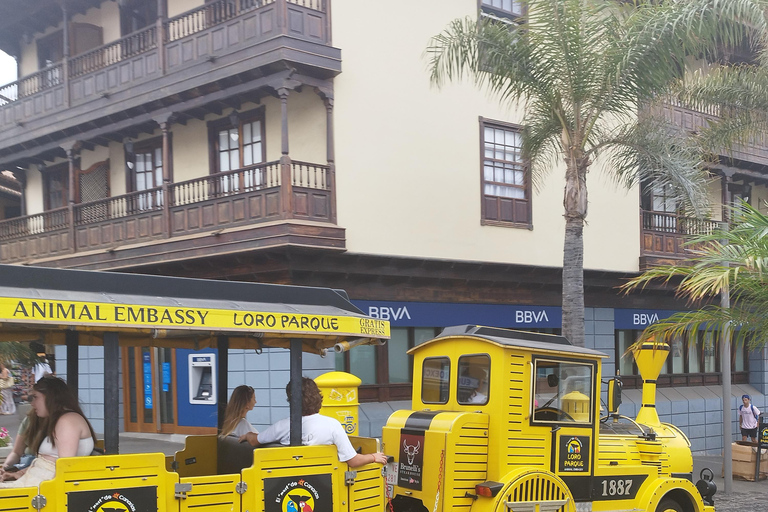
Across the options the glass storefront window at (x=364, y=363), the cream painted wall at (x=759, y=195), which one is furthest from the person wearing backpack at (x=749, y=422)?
the glass storefront window at (x=364, y=363)

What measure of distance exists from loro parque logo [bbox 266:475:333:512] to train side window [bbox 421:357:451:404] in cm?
233

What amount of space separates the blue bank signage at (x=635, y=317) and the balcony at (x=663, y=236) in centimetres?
140

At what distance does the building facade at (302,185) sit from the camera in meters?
15.4

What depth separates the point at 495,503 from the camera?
24.5 feet

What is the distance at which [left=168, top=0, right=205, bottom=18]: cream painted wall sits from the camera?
17828 mm

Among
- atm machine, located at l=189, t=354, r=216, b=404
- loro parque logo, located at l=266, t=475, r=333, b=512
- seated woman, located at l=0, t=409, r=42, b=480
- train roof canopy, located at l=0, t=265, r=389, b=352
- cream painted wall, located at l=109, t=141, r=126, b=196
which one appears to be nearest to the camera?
train roof canopy, located at l=0, t=265, r=389, b=352

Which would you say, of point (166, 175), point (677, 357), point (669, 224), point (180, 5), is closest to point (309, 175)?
point (166, 175)

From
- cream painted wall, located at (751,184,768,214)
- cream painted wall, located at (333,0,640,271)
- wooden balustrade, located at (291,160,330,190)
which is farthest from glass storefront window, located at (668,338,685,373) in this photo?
wooden balustrade, located at (291,160,330,190)

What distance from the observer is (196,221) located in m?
16.3

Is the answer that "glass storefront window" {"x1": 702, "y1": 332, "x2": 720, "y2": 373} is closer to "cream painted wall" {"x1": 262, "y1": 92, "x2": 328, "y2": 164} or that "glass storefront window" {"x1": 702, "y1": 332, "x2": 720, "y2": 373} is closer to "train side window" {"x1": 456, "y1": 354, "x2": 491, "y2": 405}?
"cream painted wall" {"x1": 262, "y1": 92, "x2": 328, "y2": 164}

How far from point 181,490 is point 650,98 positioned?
10.8 metres

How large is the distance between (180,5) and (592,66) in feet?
30.3

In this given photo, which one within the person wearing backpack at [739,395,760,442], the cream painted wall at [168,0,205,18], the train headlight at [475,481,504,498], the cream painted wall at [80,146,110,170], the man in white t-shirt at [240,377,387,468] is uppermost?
the cream painted wall at [168,0,205,18]

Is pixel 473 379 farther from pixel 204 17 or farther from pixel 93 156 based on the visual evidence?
pixel 93 156
